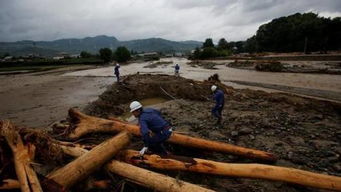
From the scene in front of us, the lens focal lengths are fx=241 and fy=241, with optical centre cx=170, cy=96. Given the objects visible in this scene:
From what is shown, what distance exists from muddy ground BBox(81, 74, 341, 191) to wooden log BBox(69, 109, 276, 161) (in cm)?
34

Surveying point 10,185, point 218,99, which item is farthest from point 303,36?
point 10,185

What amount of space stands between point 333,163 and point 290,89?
44.0 feet

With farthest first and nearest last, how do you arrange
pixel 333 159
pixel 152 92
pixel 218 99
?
pixel 152 92, pixel 218 99, pixel 333 159

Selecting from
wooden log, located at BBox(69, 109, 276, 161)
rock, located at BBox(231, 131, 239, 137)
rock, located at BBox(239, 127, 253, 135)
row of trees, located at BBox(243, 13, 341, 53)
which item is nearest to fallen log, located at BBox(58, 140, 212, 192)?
wooden log, located at BBox(69, 109, 276, 161)

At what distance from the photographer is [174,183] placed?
3.71 meters

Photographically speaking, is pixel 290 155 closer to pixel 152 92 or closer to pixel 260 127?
pixel 260 127

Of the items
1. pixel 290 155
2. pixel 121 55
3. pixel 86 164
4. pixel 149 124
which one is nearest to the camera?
pixel 86 164

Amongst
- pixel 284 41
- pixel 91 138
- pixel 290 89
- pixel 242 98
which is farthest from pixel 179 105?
pixel 284 41

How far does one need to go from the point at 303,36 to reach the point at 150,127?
210 ft

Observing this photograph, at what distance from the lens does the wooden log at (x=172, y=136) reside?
17.6 feet

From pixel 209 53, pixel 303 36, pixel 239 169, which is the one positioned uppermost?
pixel 303 36

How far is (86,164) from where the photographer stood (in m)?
3.97

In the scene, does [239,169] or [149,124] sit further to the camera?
[149,124]

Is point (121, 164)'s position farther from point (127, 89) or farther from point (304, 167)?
point (127, 89)
